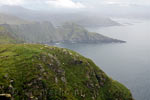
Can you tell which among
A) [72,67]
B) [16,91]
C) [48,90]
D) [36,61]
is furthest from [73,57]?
[16,91]

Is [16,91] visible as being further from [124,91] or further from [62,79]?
[124,91]

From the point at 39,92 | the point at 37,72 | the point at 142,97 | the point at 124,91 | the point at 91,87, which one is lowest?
the point at 142,97

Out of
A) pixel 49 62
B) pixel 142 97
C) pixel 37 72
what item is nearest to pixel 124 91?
pixel 142 97

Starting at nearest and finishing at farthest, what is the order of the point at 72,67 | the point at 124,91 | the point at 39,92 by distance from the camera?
the point at 39,92 < the point at 72,67 < the point at 124,91

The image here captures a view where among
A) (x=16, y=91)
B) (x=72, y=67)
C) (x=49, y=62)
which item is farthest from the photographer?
(x=72, y=67)

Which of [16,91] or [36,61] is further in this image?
[36,61]

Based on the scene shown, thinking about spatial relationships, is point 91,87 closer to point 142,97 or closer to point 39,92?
point 39,92

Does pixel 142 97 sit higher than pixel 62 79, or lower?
lower
